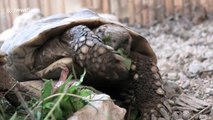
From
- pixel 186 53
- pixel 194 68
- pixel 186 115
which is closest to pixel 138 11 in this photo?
pixel 186 53

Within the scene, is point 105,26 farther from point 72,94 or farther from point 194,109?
point 72,94

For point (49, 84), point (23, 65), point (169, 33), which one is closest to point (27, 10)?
point (169, 33)

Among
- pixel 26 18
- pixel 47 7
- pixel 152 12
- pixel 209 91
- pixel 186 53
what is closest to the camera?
pixel 209 91

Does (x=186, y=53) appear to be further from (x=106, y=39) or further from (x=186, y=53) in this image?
(x=106, y=39)

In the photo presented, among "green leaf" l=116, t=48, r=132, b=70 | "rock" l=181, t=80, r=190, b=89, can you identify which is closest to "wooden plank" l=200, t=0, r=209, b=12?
"rock" l=181, t=80, r=190, b=89

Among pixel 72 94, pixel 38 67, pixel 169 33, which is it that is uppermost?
pixel 72 94
